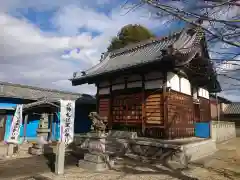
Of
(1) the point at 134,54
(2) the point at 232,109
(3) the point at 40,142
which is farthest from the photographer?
(2) the point at 232,109

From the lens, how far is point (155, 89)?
12.7 metres

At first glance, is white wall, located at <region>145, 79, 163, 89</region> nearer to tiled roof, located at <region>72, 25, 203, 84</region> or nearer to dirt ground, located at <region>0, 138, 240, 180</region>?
tiled roof, located at <region>72, 25, 203, 84</region>

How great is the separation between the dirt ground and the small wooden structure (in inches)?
108

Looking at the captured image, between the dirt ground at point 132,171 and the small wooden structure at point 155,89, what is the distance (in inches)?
108

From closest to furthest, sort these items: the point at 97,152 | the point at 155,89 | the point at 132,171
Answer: the point at 132,171 < the point at 97,152 < the point at 155,89

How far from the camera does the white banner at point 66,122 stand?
28.2 ft

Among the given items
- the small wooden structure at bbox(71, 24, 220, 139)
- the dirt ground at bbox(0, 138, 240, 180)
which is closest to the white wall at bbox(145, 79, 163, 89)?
the small wooden structure at bbox(71, 24, 220, 139)

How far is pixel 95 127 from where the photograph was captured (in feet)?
29.8

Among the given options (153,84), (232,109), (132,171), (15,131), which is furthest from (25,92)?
(232,109)

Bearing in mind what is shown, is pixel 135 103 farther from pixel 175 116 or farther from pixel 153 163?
pixel 153 163

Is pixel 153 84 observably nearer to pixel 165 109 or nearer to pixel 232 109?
pixel 165 109

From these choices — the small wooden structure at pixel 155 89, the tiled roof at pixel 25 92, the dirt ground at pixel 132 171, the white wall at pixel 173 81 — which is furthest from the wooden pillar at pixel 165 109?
the tiled roof at pixel 25 92

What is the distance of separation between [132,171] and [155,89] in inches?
218

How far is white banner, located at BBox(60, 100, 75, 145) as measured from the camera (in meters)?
8.61
